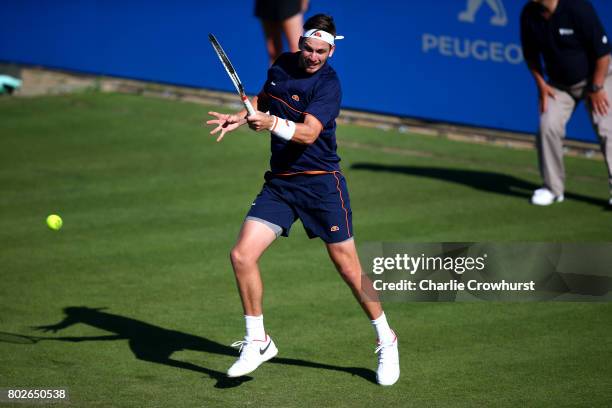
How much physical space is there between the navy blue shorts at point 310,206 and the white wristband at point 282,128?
0.54m

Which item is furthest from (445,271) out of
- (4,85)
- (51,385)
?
(4,85)

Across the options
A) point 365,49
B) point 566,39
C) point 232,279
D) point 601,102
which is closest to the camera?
point 232,279

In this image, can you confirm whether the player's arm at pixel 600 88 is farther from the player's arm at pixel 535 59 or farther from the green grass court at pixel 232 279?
the green grass court at pixel 232 279

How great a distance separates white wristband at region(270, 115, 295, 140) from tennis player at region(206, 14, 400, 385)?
25 centimetres

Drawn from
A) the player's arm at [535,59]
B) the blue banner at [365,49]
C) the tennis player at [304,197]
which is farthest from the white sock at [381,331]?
the blue banner at [365,49]

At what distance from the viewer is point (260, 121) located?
6.22m

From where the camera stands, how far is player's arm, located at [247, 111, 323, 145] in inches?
246

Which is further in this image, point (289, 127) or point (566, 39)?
point (566, 39)

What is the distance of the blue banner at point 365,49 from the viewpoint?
13938 millimetres

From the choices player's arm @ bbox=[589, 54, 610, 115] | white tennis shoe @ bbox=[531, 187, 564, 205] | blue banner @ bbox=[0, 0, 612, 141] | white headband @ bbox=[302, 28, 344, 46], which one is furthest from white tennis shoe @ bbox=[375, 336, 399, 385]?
blue banner @ bbox=[0, 0, 612, 141]

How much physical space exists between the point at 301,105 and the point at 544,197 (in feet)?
18.2

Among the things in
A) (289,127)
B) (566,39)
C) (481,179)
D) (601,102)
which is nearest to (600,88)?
(601,102)

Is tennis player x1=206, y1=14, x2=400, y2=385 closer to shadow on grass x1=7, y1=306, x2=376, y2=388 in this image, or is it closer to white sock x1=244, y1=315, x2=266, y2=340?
white sock x1=244, y1=315, x2=266, y2=340

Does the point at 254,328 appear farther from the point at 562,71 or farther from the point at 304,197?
the point at 562,71
